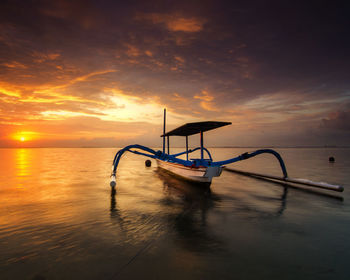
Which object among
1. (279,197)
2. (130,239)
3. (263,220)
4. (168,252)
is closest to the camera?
(168,252)

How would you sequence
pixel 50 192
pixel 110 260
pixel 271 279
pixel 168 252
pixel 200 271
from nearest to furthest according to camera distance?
pixel 271 279, pixel 200 271, pixel 110 260, pixel 168 252, pixel 50 192

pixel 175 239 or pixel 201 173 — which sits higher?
pixel 201 173

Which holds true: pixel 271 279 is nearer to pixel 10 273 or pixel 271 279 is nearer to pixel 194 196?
pixel 10 273

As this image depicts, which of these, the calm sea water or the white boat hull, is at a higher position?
the white boat hull

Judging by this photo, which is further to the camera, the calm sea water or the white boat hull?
the white boat hull

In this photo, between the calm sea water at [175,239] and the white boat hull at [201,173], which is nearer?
the calm sea water at [175,239]

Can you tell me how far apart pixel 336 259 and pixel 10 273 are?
7.38 metres

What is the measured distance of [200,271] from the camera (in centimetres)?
392

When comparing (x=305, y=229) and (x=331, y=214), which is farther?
(x=331, y=214)

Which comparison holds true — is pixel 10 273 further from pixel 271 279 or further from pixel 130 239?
pixel 271 279

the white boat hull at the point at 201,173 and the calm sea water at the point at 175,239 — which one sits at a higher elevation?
the white boat hull at the point at 201,173

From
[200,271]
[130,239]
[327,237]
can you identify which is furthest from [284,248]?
[130,239]

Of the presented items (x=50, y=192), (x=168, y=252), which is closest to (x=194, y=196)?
(x=168, y=252)

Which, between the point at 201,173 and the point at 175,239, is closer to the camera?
the point at 175,239
